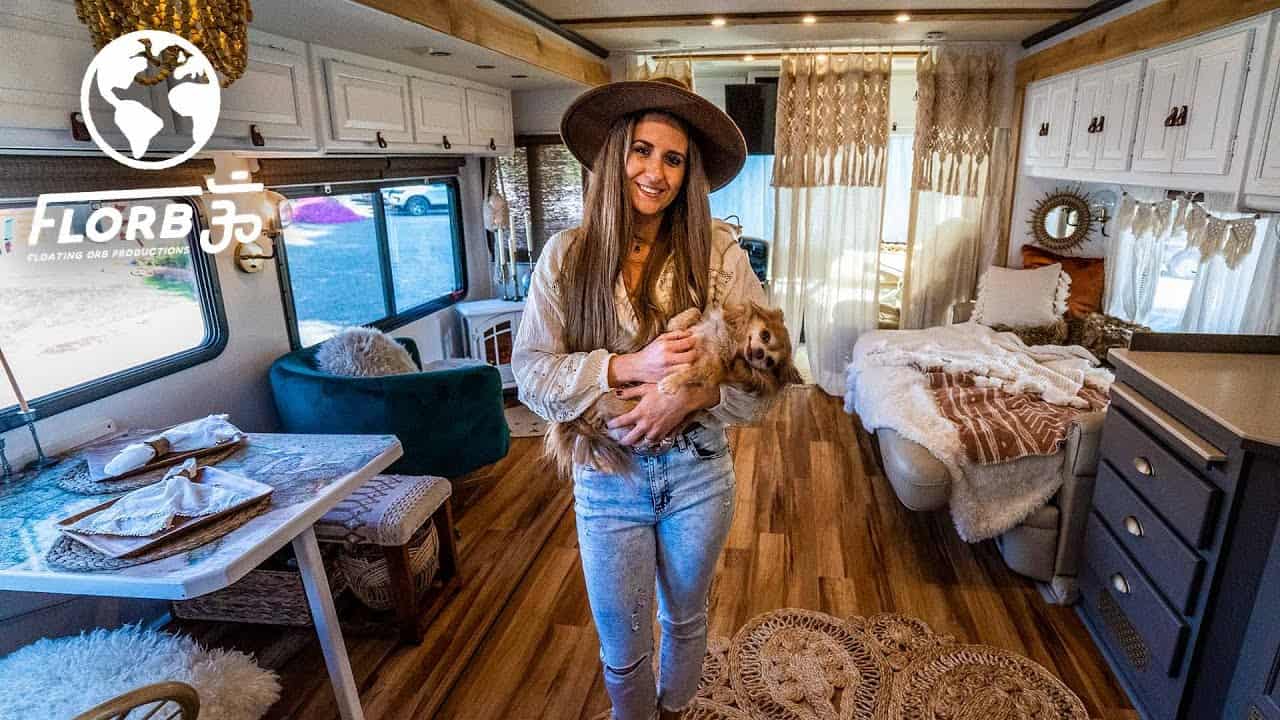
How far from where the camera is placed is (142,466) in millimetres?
1717

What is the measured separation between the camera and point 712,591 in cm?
242

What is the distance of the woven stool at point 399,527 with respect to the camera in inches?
81.9

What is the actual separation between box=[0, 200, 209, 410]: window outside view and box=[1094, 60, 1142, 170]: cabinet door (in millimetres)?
3940

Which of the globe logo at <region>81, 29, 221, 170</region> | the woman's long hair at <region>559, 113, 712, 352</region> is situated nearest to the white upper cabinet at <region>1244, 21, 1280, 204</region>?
the woman's long hair at <region>559, 113, 712, 352</region>

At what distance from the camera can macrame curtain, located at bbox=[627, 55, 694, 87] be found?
440 cm

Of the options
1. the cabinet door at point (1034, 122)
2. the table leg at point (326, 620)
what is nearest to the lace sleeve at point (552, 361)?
the table leg at point (326, 620)

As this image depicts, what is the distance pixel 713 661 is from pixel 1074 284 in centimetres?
315

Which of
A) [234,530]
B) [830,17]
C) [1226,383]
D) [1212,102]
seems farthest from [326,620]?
[830,17]

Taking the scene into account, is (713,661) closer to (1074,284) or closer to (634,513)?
(634,513)

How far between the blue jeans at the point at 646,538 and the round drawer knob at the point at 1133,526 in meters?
1.38

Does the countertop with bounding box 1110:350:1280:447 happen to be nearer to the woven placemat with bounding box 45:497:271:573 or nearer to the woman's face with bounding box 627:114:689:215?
the woman's face with bounding box 627:114:689:215

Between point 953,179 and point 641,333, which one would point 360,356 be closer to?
point 641,333

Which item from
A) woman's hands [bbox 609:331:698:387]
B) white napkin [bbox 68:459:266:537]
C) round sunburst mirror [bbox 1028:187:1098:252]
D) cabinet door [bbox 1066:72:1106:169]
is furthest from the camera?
round sunburst mirror [bbox 1028:187:1098:252]

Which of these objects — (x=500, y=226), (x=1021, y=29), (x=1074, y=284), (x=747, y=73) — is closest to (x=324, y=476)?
(x=500, y=226)
